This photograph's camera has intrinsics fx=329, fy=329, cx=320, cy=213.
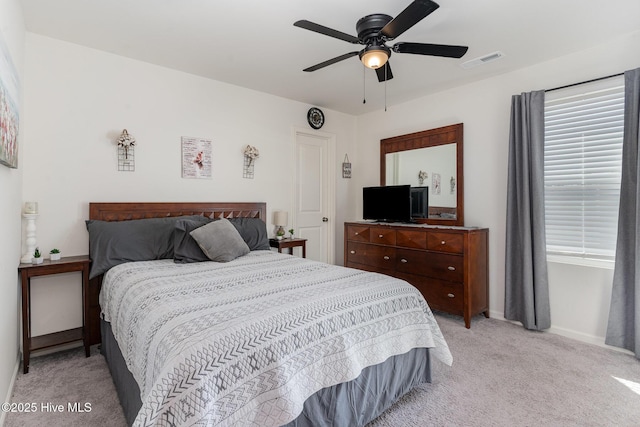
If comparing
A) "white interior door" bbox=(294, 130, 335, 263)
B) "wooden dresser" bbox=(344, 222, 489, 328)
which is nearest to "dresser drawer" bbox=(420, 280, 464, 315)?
"wooden dresser" bbox=(344, 222, 489, 328)

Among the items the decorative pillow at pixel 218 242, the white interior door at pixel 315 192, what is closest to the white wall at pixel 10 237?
the decorative pillow at pixel 218 242

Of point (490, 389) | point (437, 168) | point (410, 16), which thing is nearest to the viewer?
point (410, 16)

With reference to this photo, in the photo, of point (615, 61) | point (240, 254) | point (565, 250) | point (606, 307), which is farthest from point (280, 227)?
point (615, 61)

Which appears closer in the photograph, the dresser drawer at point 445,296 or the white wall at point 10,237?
the white wall at point 10,237

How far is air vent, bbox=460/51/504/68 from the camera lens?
119 inches

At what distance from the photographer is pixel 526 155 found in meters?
3.19

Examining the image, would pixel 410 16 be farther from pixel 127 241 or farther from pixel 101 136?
pixel 101 136

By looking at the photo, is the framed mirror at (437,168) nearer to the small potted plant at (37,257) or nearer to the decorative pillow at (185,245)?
the decorative pillow at (185,245)

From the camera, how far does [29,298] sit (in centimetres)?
255

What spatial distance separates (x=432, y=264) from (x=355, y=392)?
216 cm

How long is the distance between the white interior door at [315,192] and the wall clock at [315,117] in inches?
4.5

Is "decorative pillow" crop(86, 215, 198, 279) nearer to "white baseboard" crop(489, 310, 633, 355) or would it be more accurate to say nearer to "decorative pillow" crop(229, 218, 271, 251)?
"decorative pillow" crop(229, 218, 271, 251)

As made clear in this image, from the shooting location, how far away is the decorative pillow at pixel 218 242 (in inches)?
109

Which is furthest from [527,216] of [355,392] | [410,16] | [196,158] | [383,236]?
[196,158]
